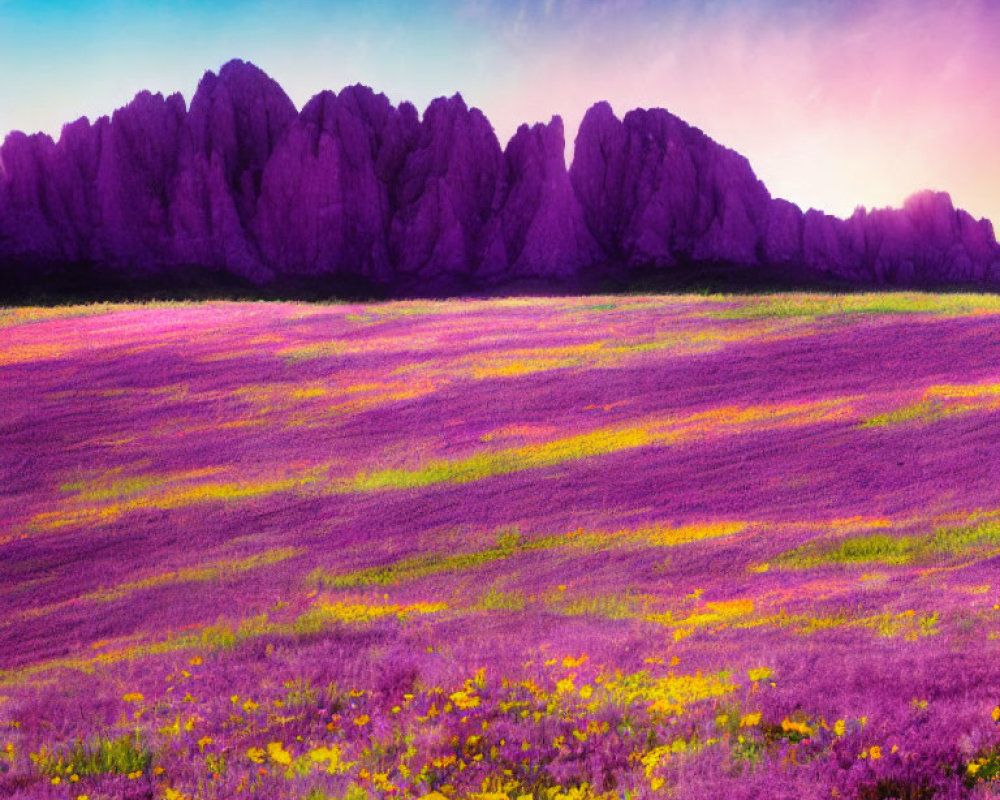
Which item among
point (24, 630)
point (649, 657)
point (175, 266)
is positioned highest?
point (175, 266)

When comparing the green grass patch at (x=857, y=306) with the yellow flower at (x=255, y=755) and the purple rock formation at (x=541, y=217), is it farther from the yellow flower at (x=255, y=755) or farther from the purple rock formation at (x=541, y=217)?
the purple rock formation at (x=541, y=217)

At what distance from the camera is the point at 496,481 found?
712 inches

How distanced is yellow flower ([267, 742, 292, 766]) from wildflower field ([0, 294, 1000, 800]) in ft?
0.18

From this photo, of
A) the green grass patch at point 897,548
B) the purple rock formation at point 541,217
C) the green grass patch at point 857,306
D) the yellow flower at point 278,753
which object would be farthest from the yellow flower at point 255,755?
the purple rock formation at point 541,217

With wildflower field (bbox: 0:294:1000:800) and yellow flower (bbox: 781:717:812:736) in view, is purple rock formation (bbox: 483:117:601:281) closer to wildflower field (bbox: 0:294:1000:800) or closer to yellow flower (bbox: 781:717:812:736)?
wildflower field (bbox: 0:294:1000:800)

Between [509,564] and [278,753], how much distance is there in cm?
702

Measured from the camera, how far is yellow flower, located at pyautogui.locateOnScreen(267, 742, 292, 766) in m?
7.49

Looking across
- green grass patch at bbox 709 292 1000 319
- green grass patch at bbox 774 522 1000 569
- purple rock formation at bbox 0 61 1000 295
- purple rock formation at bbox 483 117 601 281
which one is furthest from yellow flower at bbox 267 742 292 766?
purple rock formation at bbox 483 117 601 281

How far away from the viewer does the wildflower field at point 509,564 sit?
734 cm

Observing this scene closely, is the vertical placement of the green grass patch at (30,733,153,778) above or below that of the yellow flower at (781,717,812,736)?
below

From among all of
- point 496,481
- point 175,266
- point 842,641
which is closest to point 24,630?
point 496,481

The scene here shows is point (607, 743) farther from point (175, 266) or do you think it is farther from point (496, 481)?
point (175, 266)

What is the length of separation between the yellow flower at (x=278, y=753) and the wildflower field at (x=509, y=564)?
0.18 ft

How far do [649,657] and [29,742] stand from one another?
6.28 meters
